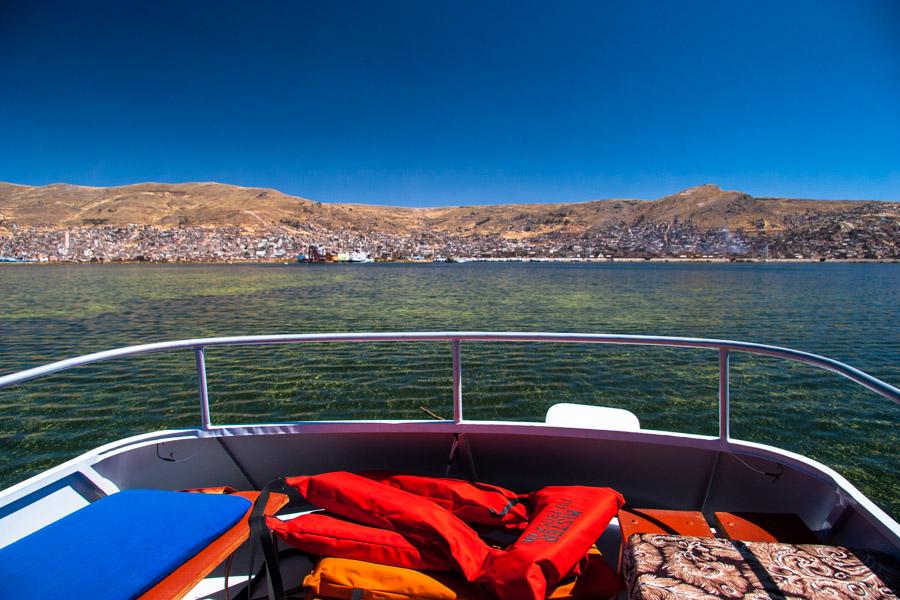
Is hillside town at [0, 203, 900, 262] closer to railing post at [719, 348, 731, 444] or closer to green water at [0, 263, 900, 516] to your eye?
green water at [0, 263, 900, 516]

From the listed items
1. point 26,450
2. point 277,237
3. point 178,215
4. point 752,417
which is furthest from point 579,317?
point 178,215

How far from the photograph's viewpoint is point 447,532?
6.31ft

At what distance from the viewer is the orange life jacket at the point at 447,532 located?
1.77 m

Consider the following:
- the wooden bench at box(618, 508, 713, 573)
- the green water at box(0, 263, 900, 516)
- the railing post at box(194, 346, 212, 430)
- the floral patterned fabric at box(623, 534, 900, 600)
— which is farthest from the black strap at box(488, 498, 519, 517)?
the green water at box(0, 263, 900, 516)

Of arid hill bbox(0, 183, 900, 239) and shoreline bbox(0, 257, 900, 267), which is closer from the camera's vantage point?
shoreline bbox(0, 257, 900, 267)

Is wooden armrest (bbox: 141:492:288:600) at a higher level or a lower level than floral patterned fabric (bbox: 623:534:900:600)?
higher

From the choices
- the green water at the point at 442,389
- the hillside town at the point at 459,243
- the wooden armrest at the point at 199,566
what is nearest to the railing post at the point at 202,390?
the wooden armrest at the point at 199,566

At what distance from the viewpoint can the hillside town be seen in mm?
143125

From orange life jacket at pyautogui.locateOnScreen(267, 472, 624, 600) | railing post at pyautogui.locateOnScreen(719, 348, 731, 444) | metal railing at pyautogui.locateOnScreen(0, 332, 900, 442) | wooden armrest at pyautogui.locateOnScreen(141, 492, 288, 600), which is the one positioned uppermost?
metal railing at pyautogui.locateOnScreen(0, 332, 900, 442)

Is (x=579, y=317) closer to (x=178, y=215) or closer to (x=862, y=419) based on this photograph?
(x=862, y=419)

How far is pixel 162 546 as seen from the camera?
1573 mm

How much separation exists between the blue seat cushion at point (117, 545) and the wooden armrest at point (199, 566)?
2 cm

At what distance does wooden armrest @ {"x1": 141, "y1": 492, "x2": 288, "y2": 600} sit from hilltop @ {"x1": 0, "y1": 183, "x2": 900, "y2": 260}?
165 m

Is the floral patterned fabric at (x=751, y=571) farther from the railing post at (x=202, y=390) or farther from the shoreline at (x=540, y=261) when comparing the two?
the shoreline at (x=540, y=261)
